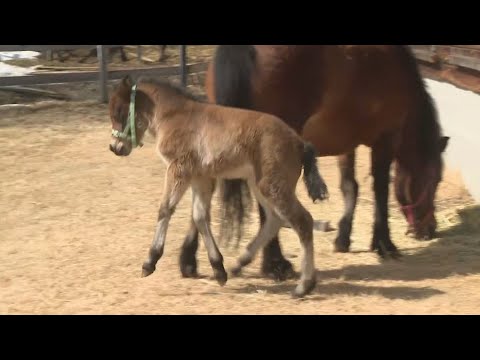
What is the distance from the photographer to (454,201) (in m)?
8.05

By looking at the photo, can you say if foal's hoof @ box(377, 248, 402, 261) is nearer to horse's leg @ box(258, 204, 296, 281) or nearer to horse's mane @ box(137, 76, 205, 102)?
horse's leg @ box(258, 204, 296, 281)

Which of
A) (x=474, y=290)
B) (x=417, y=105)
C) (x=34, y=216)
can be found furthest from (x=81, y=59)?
(x=474, y=290)

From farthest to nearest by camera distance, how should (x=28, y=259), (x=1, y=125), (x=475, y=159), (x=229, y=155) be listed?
(x=1, y=125) < (x=475, y=159) < (x=28, y=259) < (x=229, y=155)

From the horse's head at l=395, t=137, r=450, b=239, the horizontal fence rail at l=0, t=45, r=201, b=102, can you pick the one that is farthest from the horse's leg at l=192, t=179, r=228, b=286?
the horizontal fence rail at l=0, t=45, r=201, b=102

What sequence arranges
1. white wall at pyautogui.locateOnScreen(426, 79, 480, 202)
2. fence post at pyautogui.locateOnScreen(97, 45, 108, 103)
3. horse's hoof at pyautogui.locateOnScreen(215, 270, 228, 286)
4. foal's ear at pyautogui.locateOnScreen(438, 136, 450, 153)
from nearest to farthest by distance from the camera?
horse's hoof at pyautogui.locateOnScreen(215, 270, 228, 286), foal's ear at pyautogui.locateOnScreen(438, 136, 450, 153), white wall at pyautogui.locateOnScreen(426, 79, 480, 202), fence post at pyautogui.locateOnScreen(97, 45, 108, 103)

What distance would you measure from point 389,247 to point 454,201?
205cm

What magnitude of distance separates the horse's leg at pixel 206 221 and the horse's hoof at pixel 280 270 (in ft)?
1.61

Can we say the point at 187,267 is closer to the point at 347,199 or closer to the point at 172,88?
the point at 172,88

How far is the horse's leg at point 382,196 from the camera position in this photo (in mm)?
6312

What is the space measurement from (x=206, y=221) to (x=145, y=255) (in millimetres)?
929

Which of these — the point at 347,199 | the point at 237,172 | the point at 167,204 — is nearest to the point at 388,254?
the point at 347,199

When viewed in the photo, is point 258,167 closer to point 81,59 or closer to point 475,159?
point 475,159

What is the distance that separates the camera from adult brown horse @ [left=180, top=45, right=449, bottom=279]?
5457mm

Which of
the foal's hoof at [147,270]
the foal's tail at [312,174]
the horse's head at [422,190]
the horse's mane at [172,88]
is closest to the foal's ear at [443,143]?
the horse's head at [422,190]
